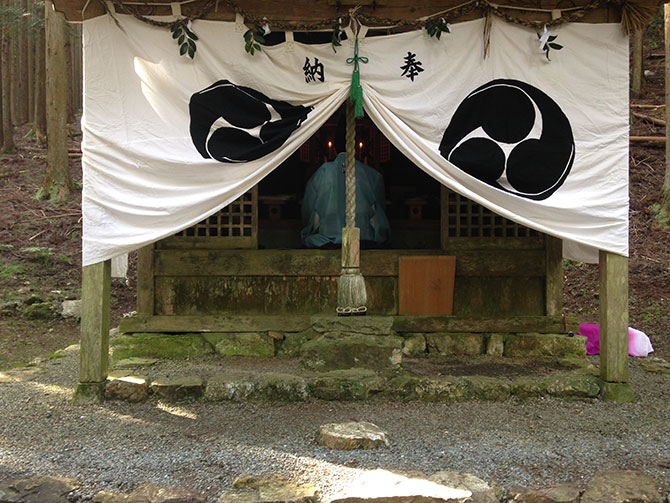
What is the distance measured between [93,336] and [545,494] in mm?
3807

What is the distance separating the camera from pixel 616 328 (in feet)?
17.1

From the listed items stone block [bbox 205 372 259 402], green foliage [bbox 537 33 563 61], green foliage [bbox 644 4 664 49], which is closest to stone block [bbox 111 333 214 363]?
stone block [bbox 205 372 259 402]

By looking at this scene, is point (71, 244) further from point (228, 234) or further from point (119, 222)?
point (119, 222)

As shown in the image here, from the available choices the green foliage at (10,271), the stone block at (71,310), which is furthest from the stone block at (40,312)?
the green foliage at (10,271)

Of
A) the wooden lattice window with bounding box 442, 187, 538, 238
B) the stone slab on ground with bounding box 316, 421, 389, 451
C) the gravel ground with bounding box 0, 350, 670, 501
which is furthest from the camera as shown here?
the wooden lattice window with bounding box 442, 187, 538, 238

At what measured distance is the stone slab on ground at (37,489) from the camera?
335cm

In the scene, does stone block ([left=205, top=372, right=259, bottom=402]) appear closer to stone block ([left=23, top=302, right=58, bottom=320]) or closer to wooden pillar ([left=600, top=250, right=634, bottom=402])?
wooden pillar ([left=600, top=250, right=634, bottom=402])

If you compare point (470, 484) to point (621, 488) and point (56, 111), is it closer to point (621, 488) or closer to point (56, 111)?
point (621, 488)

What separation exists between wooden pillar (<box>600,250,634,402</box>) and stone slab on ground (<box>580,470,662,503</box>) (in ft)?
5.23

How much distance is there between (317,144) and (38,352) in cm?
494

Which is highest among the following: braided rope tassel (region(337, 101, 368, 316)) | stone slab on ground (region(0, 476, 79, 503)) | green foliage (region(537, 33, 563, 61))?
green foliage (region(537, 33, 563, 61))

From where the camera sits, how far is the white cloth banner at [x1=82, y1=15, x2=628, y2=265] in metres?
5.05

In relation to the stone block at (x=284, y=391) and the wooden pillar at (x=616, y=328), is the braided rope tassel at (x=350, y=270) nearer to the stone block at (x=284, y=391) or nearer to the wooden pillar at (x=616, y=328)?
the stone block at (x=284, y=391)

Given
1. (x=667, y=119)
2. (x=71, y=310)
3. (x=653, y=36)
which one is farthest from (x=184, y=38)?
(x=653, y=36)
